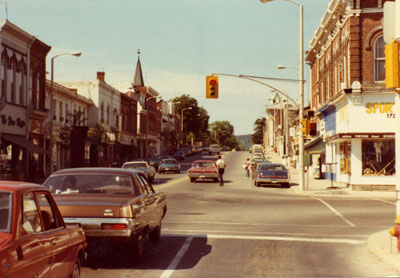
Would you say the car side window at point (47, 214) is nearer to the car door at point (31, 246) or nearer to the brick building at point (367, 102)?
the car door at point (31, 246)

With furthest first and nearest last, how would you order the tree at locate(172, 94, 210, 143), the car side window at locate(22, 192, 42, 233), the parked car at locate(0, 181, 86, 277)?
the tree at locate(172, 94, 210, 143)
the car side window at locate(22, 192, 42, 233)
the parked car at locate(0, 181, 86, 277)

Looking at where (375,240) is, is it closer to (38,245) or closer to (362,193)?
(38,245)

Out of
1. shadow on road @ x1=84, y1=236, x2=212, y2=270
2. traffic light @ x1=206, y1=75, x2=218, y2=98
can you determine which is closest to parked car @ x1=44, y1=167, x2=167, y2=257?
shadow on road @ x1=84, y1=236, x2=212, y2=270

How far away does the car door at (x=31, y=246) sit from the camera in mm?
5262

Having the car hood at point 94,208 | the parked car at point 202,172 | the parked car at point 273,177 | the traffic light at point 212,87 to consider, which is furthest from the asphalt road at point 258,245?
the parked car at point 202,172

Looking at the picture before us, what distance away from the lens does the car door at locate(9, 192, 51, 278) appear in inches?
207

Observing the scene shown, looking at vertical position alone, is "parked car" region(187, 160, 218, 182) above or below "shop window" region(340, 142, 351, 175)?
below

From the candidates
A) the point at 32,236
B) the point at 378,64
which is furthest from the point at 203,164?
the point at 32,236

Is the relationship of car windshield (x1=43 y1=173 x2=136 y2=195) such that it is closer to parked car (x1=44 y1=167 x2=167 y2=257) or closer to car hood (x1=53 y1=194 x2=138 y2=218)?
parked car (x1=44 y1=167 x2=167 y2=257)

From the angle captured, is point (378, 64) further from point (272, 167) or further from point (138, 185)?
point (138, 185)

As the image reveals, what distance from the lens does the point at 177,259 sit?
1020 cm

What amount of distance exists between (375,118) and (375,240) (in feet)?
69.8

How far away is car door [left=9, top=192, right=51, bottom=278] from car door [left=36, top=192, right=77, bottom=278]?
0.47 feet

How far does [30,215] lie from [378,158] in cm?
2973
